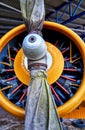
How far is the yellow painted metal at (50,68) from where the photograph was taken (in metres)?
1.92

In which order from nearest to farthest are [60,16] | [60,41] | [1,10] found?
[60,41], [1,10], [60,16]

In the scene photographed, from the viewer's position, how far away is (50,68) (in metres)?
1.94

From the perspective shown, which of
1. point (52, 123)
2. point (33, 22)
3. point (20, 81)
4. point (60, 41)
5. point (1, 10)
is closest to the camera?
point (52, 123)

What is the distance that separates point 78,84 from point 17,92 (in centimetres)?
52

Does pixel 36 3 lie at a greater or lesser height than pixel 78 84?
greater

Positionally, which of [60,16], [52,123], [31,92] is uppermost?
[60,16]

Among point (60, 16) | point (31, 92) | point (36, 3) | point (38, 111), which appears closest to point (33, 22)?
point (36, 3)

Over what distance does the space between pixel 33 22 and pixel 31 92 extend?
0.47m

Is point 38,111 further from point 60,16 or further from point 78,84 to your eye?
point 60,16

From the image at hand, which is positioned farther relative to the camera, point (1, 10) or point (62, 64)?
point (1, 10)

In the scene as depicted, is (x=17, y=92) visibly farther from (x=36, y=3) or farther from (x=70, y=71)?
(x=36, y=3)

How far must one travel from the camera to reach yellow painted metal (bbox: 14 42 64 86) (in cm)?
192

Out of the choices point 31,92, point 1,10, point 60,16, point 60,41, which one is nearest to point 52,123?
point 31,92

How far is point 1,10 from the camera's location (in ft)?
12.9
